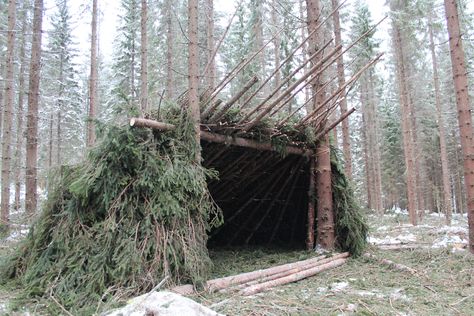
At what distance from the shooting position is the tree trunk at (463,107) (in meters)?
Answer: 6.23

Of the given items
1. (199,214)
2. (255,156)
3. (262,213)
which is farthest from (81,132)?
(199,214)

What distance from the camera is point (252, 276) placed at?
488 cm

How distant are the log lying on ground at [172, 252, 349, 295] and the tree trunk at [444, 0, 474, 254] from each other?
2.43m

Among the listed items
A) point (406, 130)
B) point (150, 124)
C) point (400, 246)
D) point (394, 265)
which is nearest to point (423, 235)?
point (400, 246)

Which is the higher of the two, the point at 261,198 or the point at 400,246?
the point at 261,198

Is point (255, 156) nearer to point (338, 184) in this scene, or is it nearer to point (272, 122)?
point (272, 122)

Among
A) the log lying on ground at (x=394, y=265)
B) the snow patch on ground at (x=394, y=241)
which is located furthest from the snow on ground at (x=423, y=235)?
the log lying on ground at (x=394, y=265)

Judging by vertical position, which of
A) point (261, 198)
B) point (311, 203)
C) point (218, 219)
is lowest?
point (218, 219)

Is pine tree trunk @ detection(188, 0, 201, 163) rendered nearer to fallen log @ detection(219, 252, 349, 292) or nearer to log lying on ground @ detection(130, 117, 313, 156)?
log lying on ground @ detection(130, 117, 313, 156)

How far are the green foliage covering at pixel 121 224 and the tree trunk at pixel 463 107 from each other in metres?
4.67

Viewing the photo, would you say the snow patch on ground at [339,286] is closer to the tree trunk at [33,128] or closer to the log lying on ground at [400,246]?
the log lying on ground at [400,246]

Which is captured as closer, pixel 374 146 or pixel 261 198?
pixel 261 198

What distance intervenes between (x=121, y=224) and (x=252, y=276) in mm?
1887

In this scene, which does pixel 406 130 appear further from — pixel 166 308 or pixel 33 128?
pixel 166 308
